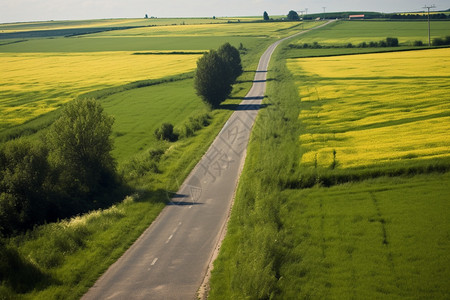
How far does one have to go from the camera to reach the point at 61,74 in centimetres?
10888

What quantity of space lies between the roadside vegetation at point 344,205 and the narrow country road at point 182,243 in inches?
48.1

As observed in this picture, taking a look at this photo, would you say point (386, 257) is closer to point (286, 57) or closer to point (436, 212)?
point (436, 212)

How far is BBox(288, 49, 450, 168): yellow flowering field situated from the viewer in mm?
36562

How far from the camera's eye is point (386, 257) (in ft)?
70.4

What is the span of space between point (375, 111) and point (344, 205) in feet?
88.5

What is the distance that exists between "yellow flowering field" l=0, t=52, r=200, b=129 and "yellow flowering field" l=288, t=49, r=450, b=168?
1520 inches

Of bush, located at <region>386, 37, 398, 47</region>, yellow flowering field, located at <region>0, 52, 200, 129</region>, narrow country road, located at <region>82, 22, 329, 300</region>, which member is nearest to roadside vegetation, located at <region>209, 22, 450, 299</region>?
narrow country road, located at <region>82, 22, 329, 300</region>

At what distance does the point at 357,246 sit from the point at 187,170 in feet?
66.3

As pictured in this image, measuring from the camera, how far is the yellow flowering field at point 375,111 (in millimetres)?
36562

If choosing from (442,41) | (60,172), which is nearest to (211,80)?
(60,172)

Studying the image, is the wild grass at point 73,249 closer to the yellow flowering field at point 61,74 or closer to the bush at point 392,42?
the yellow flowering field at point 61,74

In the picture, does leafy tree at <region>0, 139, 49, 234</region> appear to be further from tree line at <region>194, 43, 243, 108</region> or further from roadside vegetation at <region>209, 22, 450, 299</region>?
tree line at <region>194, 43, 243, 108</region>

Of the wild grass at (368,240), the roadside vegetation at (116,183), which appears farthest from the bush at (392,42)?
the wild grass at (368,240)

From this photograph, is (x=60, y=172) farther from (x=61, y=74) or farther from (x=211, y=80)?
(x=61, y=74)
